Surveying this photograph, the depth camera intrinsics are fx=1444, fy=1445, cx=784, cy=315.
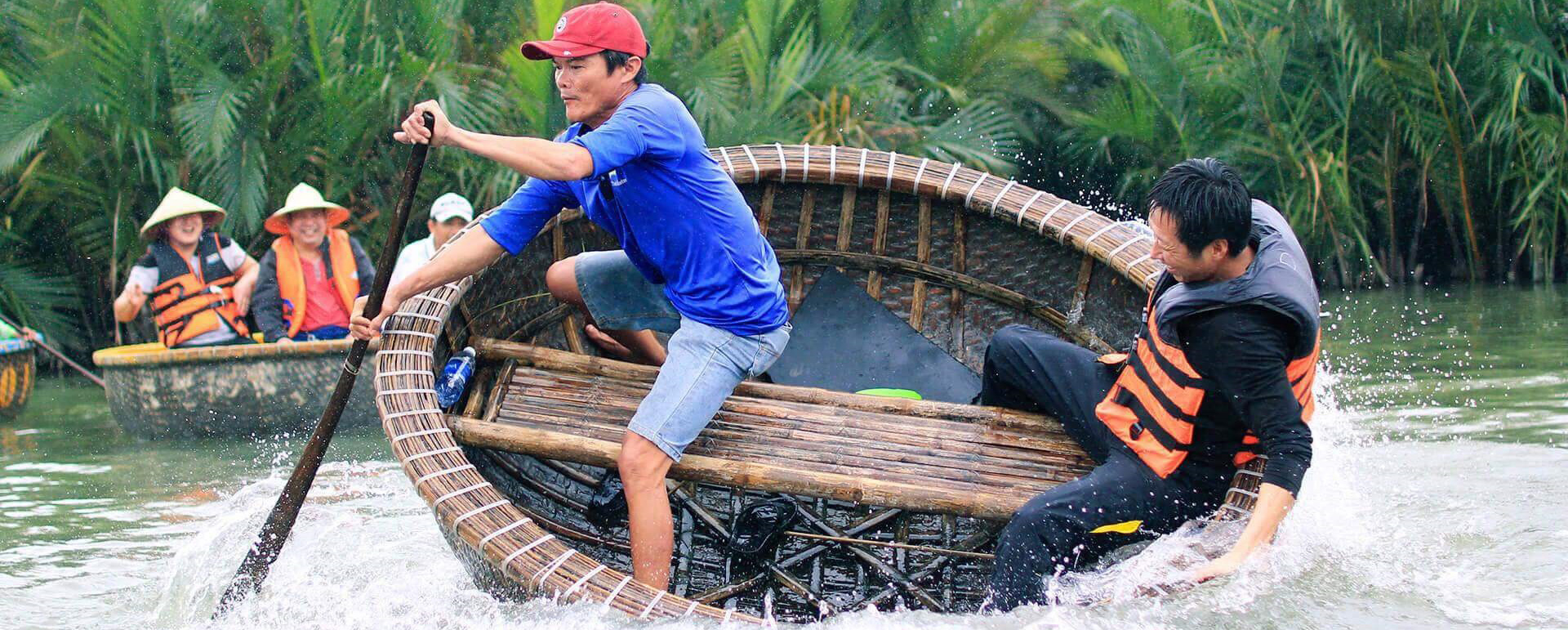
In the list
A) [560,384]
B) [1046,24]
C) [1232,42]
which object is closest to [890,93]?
[1046,24]

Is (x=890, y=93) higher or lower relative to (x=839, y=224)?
higher

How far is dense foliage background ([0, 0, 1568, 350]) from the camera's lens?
7.42 m

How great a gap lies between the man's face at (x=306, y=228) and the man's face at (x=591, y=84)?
365cm

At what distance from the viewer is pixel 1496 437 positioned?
185 inches

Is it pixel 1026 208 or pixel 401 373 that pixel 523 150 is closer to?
pixel 401 373

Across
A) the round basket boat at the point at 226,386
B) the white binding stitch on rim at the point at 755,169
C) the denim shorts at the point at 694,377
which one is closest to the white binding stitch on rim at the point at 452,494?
the denim shorts at the point at 694,377

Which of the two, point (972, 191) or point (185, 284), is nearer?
point (972, 191)

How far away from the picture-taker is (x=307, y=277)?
250 inches

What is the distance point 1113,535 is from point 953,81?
606cm

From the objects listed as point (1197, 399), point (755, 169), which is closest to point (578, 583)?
point (1197, 399)

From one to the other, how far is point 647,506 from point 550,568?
0.29m

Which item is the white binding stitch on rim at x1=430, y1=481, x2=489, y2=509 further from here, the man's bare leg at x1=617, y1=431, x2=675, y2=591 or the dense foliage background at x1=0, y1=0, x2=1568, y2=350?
the dense foliage background at x1=0, y1=0, x2=1568, y2=350

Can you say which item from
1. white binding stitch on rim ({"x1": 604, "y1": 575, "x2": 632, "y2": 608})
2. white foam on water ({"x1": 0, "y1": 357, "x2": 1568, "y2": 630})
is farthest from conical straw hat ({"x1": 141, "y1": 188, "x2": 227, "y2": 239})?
white binding stitch on rim ({"x1": 604, "y1": 575, "x2": 632, "y2": 608})

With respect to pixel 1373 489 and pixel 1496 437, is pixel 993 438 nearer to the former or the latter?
pixel 1373 489
